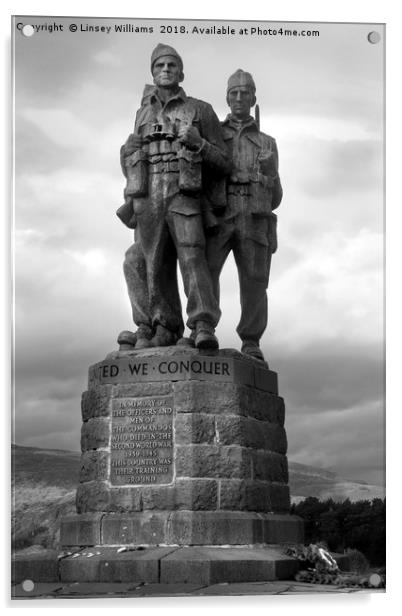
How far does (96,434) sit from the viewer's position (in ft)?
46.2

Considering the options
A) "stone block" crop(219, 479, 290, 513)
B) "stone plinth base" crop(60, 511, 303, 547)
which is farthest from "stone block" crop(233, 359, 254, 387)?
"stone plinth base" crop(60, 511, 303, 547)

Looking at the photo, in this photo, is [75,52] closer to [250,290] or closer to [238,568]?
[250,290]

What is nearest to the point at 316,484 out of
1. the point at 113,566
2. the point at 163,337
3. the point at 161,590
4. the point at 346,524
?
the point at 346,524

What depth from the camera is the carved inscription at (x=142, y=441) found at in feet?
44.4

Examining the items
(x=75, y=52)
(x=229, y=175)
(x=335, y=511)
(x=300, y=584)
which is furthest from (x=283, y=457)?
(x=75, y=52)

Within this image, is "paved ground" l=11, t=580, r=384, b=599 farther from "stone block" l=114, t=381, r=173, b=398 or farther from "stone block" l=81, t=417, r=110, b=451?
"stone block" l=114, t=381, r=173, b=398

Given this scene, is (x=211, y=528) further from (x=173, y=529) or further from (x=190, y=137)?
(x=190, y=137)

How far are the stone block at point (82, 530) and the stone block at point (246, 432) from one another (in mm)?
1659

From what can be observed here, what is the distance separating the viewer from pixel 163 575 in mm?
12477

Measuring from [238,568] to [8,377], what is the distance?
3.10 meters

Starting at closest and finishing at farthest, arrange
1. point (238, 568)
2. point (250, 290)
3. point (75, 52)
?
point (238, 568), point (75, 52), point (250, 290)

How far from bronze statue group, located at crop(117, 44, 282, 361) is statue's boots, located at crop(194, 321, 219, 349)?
0.01 meters

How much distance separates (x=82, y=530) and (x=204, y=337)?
8.46ft

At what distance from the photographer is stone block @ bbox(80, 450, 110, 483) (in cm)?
1388
